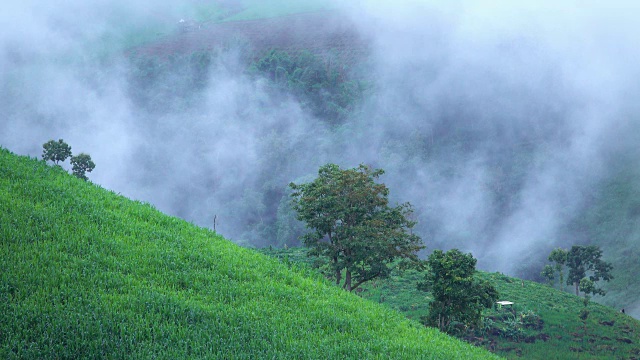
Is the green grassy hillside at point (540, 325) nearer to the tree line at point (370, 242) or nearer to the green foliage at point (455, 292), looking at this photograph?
the tree line at point (370, 242)

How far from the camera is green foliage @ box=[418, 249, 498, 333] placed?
30766mm

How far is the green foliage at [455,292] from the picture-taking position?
101ft

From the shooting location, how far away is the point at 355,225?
117ft

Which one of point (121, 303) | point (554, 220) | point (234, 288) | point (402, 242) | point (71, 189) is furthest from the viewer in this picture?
point (554, 220)

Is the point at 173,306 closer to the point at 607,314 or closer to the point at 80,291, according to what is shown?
the point at 80,291

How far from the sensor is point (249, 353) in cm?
1274

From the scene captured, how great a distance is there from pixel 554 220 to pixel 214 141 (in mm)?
120935

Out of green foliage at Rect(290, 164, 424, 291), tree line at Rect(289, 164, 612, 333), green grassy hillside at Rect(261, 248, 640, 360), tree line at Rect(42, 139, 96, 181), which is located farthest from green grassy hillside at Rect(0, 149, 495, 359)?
Answer: tree line at Rect(42, 139, 96, 181)

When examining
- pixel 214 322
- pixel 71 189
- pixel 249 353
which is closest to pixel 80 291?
pixel 214 322

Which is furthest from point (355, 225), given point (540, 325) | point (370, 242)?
point (540, 325)

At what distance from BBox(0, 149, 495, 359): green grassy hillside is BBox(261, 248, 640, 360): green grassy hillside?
22.6m

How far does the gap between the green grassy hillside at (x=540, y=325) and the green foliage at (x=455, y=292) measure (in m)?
9.35

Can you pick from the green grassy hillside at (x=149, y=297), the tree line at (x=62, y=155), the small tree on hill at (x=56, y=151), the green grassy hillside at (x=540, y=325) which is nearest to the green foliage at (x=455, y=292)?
the green grassy hillside at (x=540, y=325)

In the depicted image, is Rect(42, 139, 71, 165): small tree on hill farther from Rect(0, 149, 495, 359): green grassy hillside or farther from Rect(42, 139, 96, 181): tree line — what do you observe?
Rect(0, 149, 495, 359): green grassy hillside
